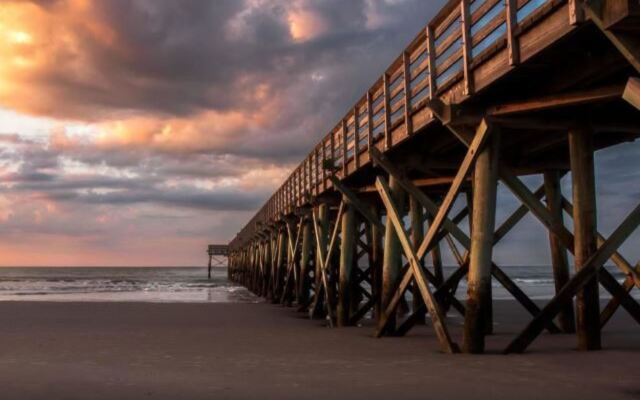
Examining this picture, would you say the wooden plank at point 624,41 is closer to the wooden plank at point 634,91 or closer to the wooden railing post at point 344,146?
the wooden plank at point 634,91

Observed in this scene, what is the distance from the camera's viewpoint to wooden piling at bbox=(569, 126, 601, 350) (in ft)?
27.3

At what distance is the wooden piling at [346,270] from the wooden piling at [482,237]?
6.16 metres

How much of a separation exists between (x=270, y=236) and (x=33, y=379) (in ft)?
69.7

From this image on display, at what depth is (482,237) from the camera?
8.04 metres

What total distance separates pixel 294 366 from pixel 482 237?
9.32 ft

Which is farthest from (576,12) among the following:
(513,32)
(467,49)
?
(467,49)

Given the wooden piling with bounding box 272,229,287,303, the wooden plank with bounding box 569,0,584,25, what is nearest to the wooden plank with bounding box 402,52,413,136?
the wooden plank with bounding box 569,0,584,25

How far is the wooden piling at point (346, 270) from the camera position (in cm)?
1417

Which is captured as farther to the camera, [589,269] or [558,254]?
[558,254]

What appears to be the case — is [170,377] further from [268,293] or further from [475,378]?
[268,293]

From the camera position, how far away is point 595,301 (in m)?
8.47

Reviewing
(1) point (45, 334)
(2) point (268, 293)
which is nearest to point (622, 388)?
(1) point (45, 334)

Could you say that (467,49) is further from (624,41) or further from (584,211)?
(624,41)

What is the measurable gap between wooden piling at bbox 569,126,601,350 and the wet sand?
620 millimetres
